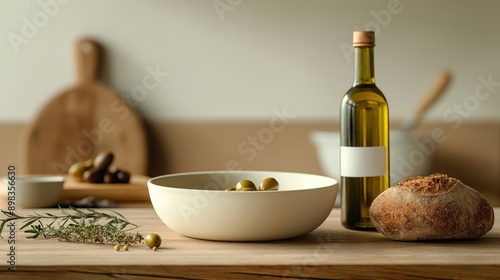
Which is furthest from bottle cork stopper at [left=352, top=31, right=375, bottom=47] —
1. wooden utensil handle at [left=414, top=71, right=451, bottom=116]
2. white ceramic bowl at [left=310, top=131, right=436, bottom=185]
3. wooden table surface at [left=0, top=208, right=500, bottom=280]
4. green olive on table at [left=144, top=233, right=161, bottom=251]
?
wooden utensil handle at [left=414, top=71, right=451, bottom=116]

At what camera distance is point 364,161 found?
105 centimetres

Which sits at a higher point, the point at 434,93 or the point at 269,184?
the point at 434,93

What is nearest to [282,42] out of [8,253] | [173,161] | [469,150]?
[173,161]

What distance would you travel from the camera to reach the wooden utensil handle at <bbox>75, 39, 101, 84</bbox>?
2.81 meters

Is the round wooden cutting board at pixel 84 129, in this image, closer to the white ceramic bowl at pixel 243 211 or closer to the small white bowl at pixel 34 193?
the small white bowl at pixel 34 193

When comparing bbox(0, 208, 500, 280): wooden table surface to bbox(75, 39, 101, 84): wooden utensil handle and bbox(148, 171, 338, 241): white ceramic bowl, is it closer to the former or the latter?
bbox(148, 171, 338, 241): white ceramic bowl

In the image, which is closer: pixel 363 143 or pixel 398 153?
pixel 363 143

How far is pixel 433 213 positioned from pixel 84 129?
2.09 meters

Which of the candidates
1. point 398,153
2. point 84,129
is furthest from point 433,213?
point 84,129

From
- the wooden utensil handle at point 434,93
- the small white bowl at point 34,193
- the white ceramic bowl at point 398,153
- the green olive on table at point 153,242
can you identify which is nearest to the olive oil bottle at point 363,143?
the green olive on table at point 153,242

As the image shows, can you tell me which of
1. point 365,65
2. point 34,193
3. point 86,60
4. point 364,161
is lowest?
point 34,193

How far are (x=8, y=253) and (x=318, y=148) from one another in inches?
74.9

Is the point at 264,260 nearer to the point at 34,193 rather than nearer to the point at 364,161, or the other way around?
the point at 364,161

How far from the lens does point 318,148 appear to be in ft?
8.88
